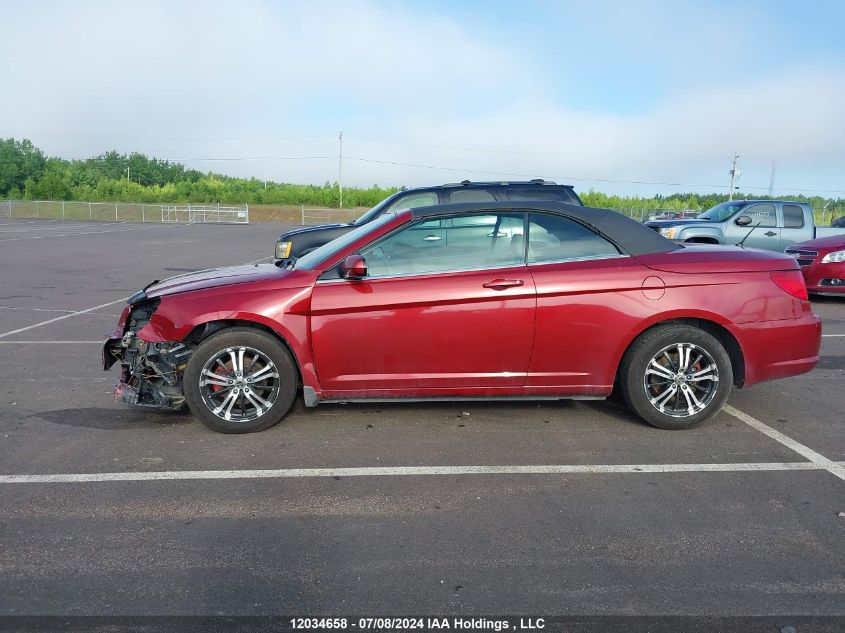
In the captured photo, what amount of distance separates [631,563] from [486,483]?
1128mm

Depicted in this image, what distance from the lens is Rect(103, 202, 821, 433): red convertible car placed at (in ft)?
16.7

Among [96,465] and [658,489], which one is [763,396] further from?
[96,465]

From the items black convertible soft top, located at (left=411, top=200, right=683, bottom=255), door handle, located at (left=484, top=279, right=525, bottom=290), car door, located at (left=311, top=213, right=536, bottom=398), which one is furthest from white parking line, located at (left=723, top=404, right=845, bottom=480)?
door handle, located at (left=484, top=279, right=525, bottom=290)

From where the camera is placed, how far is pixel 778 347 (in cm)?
536

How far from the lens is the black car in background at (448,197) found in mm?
10508

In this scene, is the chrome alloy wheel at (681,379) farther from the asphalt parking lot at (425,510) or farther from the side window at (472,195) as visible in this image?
the side window at (472,195)

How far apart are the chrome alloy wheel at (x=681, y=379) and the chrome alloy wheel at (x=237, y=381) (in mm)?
2753

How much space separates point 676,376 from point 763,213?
1124 centimetres

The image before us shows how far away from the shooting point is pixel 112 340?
5.56 metres

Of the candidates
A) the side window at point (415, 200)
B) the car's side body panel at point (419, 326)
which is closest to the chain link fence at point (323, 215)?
the side window at point (415, 200)

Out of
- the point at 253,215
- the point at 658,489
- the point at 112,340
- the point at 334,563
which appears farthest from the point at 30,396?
the point at 253,215

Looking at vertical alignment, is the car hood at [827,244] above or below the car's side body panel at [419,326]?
above

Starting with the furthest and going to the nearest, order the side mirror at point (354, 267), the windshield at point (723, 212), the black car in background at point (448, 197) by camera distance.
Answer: the windshield at point (723, 212)
the black car in background at point (448, 197)
the side mirror at point (354, 267)

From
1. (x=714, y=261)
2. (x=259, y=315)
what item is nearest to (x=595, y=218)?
(x=714, y=261)
